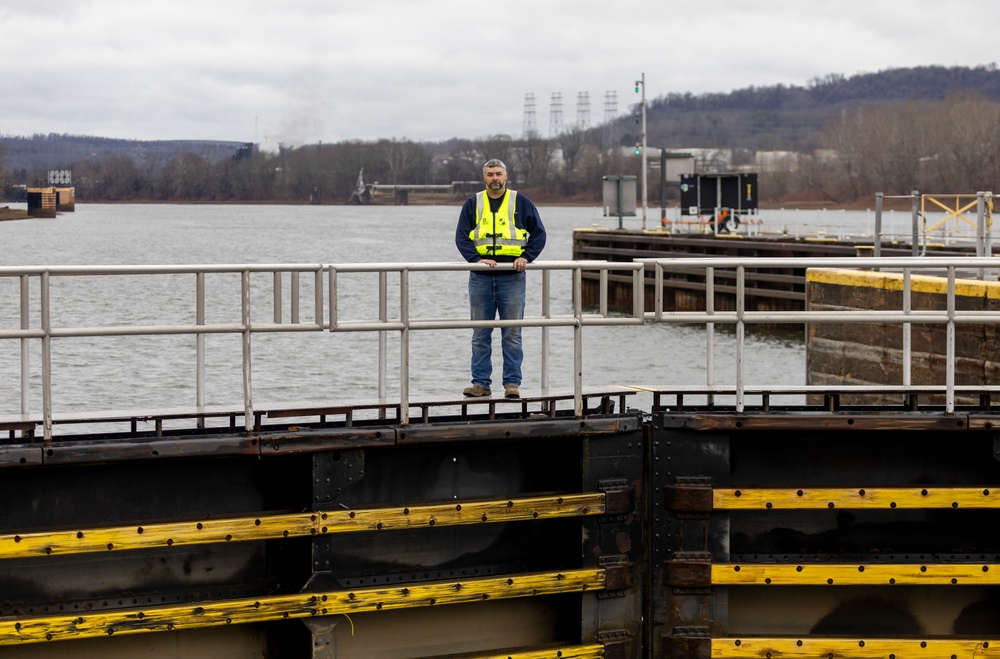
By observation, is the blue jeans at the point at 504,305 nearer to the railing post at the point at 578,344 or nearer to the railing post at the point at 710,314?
the railing post at the point at 578,344

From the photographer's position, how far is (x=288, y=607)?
8.72 m

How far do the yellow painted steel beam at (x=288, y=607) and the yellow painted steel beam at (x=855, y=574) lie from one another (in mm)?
888

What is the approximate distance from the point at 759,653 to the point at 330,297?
3610 mm

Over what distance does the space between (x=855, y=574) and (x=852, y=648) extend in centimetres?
49

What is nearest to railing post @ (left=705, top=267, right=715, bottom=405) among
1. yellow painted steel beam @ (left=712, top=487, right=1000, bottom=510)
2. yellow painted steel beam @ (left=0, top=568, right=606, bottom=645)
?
yellow painted steel beam @ (left=712, top=487, right=1000, bottom=510)

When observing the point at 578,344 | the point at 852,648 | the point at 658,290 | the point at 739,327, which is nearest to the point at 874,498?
the point at 852,648

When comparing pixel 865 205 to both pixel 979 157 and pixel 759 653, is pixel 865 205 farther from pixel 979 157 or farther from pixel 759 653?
pixel 759 653

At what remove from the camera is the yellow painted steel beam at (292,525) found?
8211 mm

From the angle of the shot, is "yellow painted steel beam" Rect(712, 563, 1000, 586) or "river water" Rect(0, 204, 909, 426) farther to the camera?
"river water" Rect(0, 204, 909, 426)

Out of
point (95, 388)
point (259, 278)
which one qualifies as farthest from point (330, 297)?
point (259, 278)

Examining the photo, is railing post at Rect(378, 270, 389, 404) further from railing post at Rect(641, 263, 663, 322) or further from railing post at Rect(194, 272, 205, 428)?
railing post at Rect(641, 263, 663, 322)

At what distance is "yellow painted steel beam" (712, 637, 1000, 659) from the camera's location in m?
9.31

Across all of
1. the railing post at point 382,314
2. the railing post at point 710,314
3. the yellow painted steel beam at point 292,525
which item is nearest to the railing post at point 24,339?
the yellow painted steel beam at point 292,525

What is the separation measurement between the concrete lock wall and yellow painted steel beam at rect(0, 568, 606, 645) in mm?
8195
